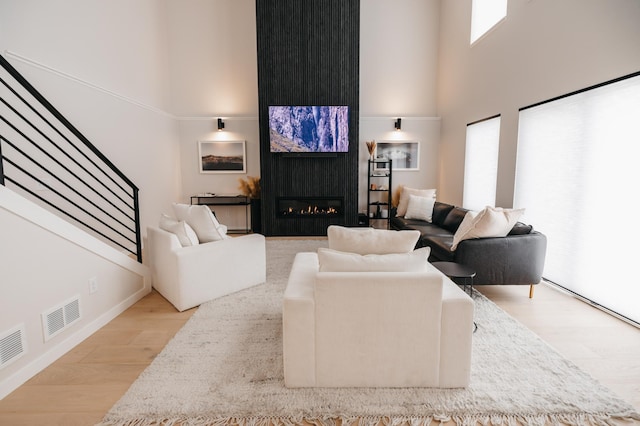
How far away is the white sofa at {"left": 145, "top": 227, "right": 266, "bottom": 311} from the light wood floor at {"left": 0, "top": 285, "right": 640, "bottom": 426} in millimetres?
165

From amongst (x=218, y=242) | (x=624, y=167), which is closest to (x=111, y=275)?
(x=218, y=242)

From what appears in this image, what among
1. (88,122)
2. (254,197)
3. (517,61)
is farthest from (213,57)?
(517,61)

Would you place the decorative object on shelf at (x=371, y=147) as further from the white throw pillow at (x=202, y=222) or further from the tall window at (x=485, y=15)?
the white throw pillow at (x=202, y=222)

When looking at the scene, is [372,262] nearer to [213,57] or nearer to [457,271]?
[457,271]

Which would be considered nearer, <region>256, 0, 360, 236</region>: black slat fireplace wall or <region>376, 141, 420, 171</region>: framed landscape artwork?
<region>256, 0, 360, 236</region>: black slat fireplace wall

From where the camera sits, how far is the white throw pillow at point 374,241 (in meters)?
2.00

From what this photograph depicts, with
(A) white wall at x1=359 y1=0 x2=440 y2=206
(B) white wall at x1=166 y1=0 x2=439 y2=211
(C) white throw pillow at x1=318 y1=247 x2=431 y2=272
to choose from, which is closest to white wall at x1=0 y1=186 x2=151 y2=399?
(C) white throw pillow at x1=318 y1=247 x2=431 y2=272

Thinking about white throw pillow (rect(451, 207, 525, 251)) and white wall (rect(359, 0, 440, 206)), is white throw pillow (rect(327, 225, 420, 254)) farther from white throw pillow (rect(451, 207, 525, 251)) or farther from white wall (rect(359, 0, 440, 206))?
white wall (rect(359, 0, 440, 206))

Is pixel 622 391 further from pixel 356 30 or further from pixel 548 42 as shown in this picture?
pixel 356 30

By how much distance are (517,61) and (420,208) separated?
2.43 m

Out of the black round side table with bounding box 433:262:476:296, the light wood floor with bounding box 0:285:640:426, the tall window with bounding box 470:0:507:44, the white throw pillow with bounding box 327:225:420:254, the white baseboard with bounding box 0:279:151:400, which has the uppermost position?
the tall window with bounding box 470:0:507:44

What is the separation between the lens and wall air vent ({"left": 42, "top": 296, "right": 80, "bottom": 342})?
210 cm

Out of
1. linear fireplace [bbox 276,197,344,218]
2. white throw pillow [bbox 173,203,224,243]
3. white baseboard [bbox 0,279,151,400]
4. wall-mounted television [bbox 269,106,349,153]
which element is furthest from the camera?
linear fireplace [bbox 276,197,344,218]

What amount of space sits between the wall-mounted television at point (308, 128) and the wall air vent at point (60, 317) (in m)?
4.29
